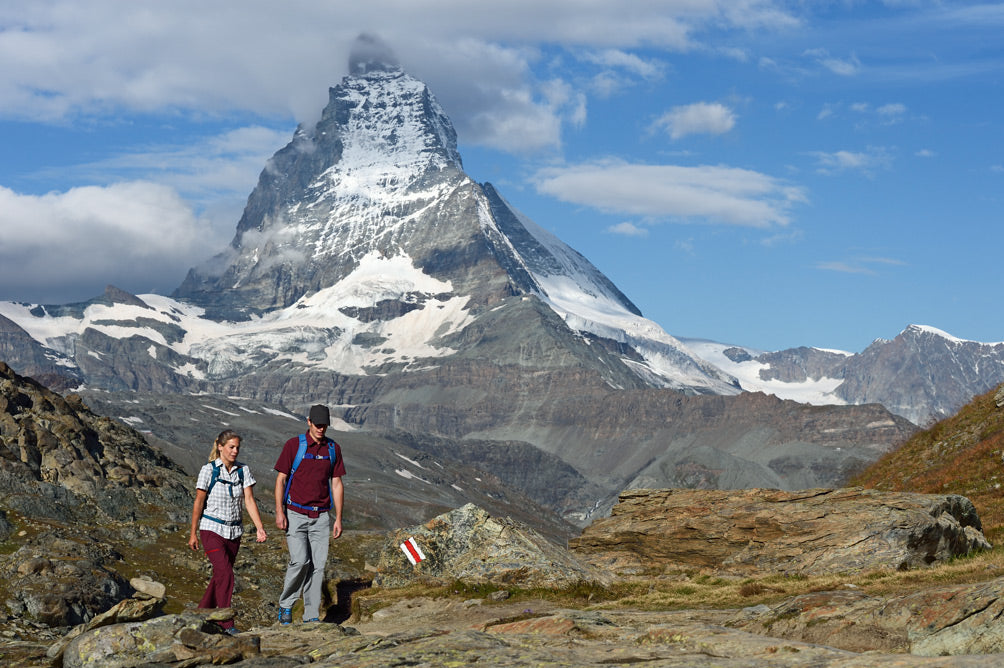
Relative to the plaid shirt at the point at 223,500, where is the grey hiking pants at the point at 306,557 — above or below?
below

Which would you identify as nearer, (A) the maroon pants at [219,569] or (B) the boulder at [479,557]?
(A) the maroon pants at [219,569]

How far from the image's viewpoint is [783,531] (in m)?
34.2

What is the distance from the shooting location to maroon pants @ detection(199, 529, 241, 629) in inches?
772

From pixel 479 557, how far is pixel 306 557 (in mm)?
8297

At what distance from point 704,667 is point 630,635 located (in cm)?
400

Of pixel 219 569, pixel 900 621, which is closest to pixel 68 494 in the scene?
pixel 219 569

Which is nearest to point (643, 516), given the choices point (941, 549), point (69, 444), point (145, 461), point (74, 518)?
point (941, 549)

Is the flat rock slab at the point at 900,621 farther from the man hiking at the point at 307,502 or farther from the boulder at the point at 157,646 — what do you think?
the boulder at the point at 157,646

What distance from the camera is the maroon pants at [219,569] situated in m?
19.6

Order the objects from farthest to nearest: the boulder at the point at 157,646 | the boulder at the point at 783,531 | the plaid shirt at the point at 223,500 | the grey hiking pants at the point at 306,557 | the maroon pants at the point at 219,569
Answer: the boulder at the point at 783,531, the grey hiking pants at the point at 306,557, the plaid shirt at the point at 223,500, the maroon pants at the point at 219,569, the boulder at the point at 157,646

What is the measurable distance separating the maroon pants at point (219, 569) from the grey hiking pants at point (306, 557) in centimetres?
110

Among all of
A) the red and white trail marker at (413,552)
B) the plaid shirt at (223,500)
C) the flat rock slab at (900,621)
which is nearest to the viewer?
the flat rock slab at (900,621)

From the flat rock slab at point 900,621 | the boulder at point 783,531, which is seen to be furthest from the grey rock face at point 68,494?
the flat rock slab at point 900,621

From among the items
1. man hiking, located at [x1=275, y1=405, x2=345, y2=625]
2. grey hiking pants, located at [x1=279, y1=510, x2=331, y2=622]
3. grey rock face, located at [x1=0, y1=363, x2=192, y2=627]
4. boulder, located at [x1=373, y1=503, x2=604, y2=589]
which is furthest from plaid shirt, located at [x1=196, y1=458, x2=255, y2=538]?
grey rock face, located at [x1=0, y1=363, x2=192, y2=627]
